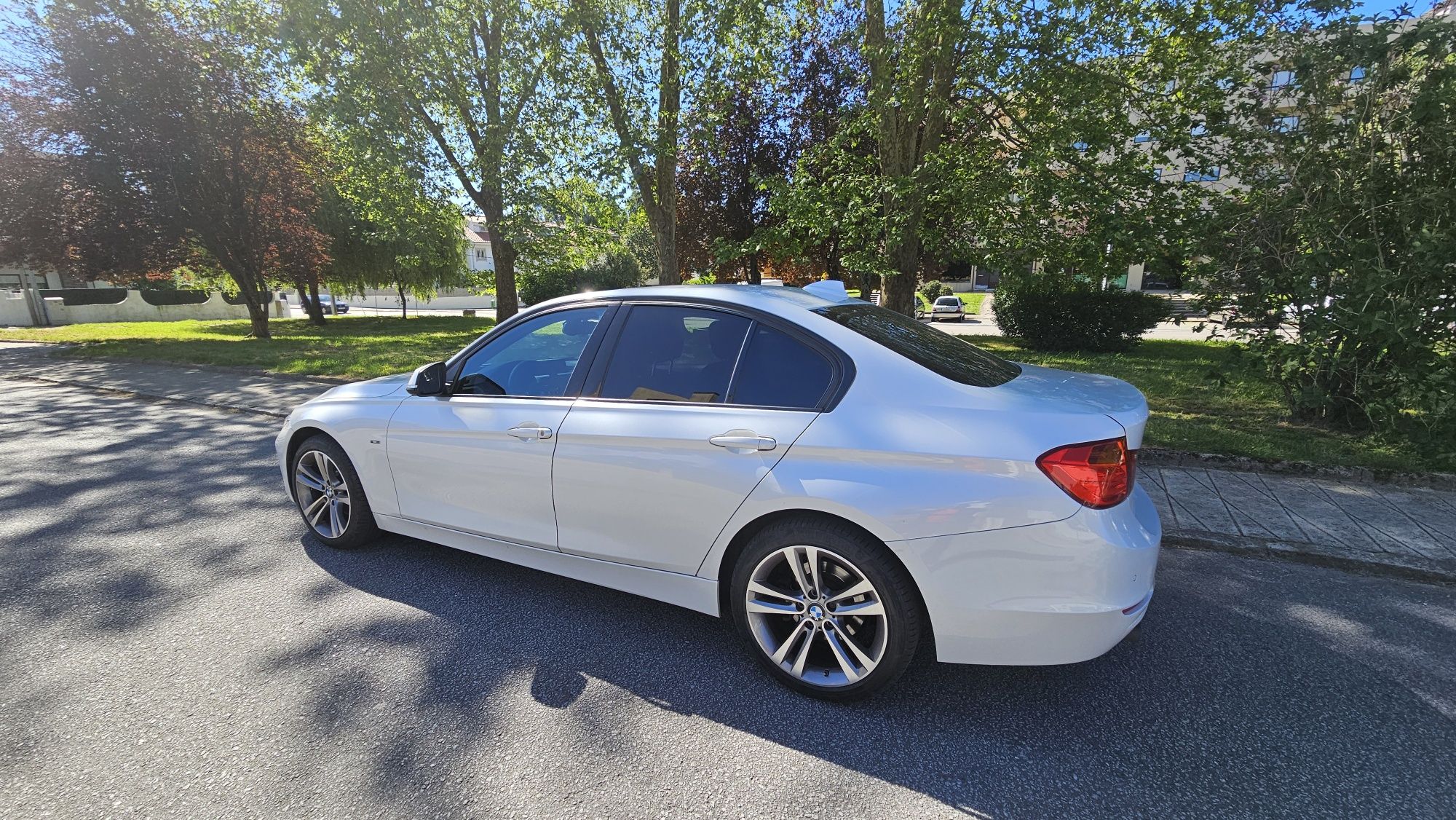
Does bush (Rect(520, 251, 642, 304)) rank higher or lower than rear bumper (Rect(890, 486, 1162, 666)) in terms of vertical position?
higher

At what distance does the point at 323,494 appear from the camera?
3857mm

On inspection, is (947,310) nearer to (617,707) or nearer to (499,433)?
Result: (499,433)

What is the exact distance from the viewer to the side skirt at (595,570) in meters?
2.70

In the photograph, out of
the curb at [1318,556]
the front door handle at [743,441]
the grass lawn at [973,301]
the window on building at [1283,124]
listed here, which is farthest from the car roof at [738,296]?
the grass lawn at [973,301]

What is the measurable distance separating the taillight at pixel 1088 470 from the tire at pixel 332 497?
3.60 metres

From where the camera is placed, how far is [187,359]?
41.8 ft

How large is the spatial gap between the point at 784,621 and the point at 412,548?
8.39 feet

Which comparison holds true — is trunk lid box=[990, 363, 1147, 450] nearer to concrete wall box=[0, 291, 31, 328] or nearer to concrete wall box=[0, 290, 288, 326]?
concrete wall box=[0, 291, 31, 328]

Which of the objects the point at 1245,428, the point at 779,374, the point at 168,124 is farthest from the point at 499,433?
the point at 168,124

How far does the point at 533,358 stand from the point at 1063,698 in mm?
2918

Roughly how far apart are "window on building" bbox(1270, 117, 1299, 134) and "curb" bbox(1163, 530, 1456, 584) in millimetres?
4302

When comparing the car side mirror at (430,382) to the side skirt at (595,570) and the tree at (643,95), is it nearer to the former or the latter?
the side skirt at (595,570)

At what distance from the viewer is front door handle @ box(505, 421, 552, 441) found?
2914mm

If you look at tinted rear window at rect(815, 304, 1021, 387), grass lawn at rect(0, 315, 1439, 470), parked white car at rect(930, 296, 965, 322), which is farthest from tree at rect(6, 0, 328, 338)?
parked white car at rect(930, 296, 965, 322)
